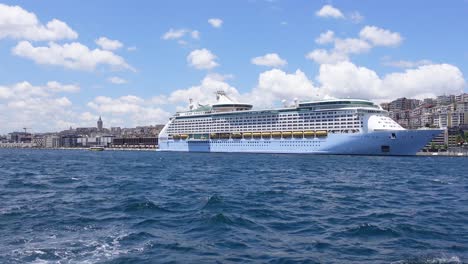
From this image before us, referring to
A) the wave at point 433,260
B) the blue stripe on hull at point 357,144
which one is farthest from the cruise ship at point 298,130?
the wave at point 433,260

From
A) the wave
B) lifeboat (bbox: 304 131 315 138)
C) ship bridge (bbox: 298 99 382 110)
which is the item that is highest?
ship bridge (bbox: 298 99 382 110)

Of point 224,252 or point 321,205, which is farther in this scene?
point 321,205

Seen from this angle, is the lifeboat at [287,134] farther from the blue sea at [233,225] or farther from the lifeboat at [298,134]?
the blue sea at [233,225]

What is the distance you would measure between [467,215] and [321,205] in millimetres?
6210

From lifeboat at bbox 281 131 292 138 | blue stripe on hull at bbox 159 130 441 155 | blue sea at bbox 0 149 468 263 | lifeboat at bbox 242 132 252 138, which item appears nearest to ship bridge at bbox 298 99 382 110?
lifeboat at bbox 281 131 292 138

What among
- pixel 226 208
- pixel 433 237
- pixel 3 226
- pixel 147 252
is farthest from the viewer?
pixel 226 208

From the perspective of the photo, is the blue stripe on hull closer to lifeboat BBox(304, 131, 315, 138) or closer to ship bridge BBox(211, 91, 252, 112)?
lifeboat BBox(304, 131, 315, 138)

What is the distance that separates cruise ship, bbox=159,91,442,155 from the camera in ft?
256

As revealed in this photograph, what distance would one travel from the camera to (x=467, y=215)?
18.4m

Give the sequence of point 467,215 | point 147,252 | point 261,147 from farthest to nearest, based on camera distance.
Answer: point 261,147 < point 467,215 < point 147,252

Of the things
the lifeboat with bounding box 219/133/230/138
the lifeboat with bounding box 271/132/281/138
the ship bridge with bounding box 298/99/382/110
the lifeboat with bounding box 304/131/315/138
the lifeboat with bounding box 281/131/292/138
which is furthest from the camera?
the lifeboat with bounding box 219/133/230/138

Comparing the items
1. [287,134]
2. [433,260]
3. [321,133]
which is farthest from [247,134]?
[433,260]

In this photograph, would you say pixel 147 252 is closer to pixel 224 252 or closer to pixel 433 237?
pixel 224 252

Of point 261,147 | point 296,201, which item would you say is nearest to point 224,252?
point 296,201
